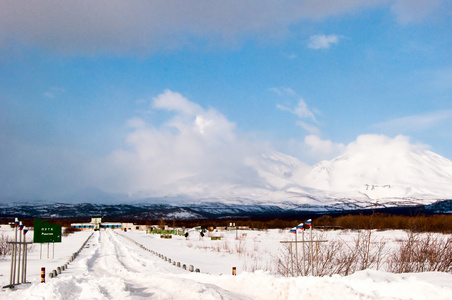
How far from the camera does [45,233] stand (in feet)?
80.4

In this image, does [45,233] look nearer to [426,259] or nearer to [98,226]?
[426,259]

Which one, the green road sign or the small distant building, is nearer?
the green road sign

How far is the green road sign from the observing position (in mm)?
23641

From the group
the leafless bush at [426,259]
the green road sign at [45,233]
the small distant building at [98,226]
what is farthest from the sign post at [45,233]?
the small distant building at [98,226]

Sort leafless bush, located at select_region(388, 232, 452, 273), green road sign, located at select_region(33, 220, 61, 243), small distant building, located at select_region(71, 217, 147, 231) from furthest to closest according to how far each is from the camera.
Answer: small distant building, located at select_region(71, 217, 147, 231) → green road sign, located at select_region(33, 220, 61, 243) → leafless bush, located at select_region(388, 232, 452, 273)

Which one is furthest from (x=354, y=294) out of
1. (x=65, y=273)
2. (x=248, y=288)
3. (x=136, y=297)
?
(x=65, y=273)

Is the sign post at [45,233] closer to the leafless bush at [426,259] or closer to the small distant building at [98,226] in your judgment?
the leafless bush at [426,259]

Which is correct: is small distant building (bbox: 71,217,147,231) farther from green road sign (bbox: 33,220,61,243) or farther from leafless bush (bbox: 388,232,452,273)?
leafless bush (bbox: 388,232,452,273)

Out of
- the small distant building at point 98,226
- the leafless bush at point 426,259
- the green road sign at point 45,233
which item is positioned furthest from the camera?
the small distant building at point 98,226

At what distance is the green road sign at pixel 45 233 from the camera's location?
77.6ft

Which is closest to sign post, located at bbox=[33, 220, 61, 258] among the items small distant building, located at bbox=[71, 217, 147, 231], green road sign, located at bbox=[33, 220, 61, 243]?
green road sign, located at bbox=[33, 220, 61, 243]

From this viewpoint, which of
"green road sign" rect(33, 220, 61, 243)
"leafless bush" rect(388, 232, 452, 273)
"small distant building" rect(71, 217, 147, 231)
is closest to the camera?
"leafless bush" rect(388, 232, 452, 273)

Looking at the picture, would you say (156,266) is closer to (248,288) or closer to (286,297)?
(248,288)

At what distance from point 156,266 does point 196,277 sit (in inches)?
232
